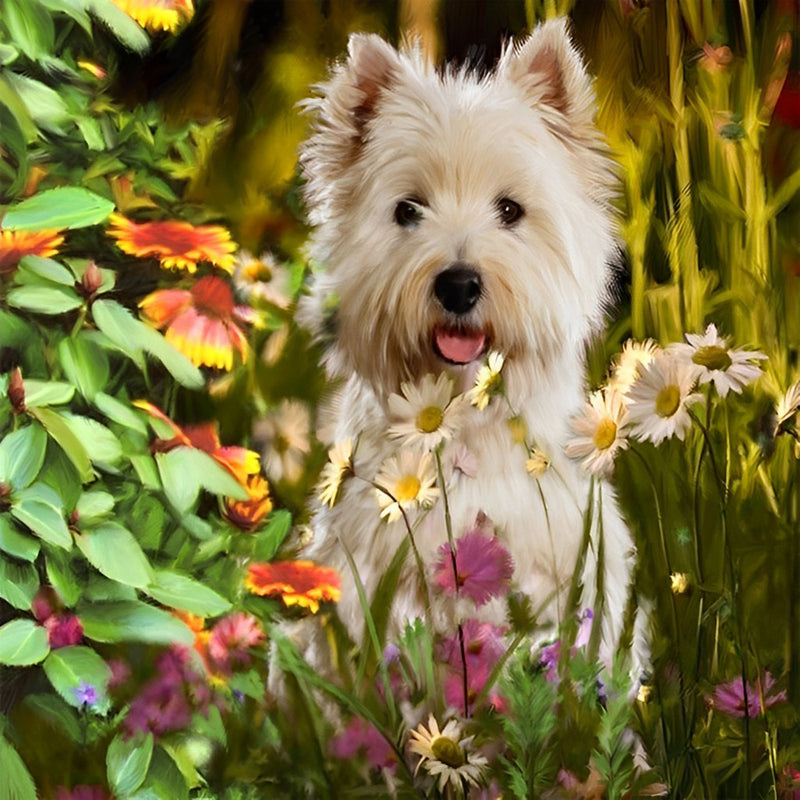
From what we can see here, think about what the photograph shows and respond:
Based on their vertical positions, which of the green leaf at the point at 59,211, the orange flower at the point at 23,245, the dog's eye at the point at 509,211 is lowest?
the orange flower at the point at 23,245

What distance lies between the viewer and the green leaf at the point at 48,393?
4.34 ft

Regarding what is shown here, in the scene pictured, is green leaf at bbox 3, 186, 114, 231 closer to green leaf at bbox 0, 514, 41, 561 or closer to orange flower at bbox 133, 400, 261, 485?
orange flower at bbox 133, 400, 261, 485

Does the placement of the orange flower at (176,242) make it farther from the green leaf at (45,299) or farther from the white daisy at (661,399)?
the white daisy at (661,399)

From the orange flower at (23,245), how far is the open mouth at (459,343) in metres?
0.53

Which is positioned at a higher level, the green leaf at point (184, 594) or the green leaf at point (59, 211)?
the green leaf at point (59, 211)

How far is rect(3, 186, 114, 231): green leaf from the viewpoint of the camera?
1.30 meters

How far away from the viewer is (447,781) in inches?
51.8

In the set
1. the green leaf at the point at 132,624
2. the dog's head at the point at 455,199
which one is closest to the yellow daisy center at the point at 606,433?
the dog's head at the point at 455,199

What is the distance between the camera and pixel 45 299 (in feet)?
4.32

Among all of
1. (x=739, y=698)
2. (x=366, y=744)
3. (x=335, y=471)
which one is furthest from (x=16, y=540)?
(x=739, y=698)

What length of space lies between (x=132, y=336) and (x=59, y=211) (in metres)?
0.18

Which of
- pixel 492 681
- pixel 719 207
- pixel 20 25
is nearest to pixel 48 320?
pixel 20 25

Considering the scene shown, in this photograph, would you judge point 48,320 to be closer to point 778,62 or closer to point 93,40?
point 93,40

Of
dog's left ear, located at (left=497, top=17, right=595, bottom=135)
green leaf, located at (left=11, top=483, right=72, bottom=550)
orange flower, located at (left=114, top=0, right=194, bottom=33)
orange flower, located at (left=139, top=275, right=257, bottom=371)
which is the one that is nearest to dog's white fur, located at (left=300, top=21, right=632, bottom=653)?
dog's left ear, located at (left=497, top=17, right=595, bottom=135)
